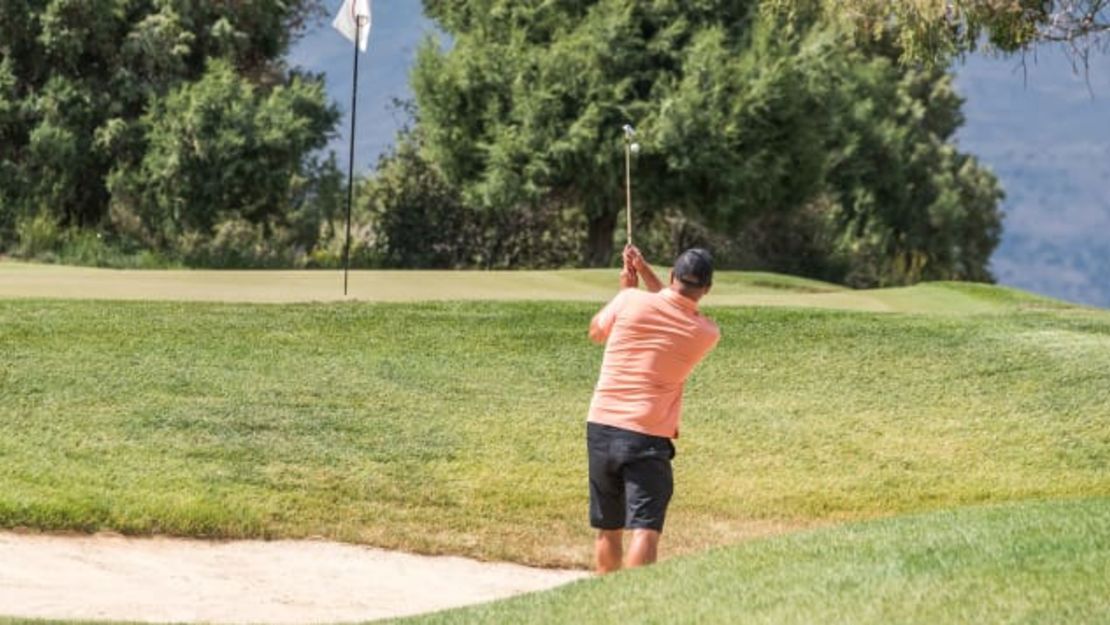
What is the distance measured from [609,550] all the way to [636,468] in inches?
26.8

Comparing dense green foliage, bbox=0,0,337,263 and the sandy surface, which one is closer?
the sandy surface

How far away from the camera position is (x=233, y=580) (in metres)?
13.4

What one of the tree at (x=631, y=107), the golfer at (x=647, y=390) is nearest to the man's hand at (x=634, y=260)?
the golfer at (x=647, y=390)

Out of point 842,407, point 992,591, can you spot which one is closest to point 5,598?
point 992,591

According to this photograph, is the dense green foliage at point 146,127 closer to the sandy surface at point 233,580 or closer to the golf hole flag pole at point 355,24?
the golf hole flag pole at point 355,24

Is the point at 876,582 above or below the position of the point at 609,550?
above

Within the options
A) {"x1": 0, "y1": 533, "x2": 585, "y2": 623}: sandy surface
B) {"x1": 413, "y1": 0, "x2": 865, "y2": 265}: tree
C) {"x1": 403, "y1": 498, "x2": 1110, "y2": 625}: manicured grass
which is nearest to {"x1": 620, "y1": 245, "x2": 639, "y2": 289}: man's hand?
{"x1": 403, "y1": 498, "x2": 1110, "y2": 625}: manicured grass

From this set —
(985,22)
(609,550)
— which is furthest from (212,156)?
(609,550)

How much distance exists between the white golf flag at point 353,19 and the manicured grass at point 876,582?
1364 centimetres

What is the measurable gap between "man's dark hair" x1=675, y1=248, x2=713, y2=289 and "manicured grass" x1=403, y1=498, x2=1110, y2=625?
141 centimetres

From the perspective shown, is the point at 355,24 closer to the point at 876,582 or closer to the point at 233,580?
the point at 233,580

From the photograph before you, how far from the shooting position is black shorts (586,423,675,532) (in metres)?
11.6

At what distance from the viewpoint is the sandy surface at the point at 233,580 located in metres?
12.2

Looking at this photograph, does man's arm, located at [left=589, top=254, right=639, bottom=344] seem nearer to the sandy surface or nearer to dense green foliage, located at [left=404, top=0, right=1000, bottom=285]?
the sandy surface
